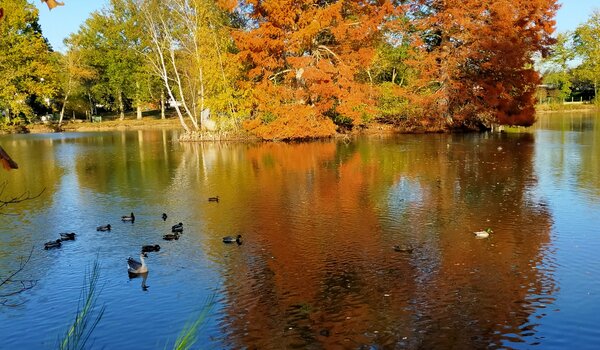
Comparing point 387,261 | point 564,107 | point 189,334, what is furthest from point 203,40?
point 564,107

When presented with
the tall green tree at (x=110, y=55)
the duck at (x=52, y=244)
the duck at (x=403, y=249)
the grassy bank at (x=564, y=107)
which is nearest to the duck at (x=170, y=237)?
the duck at (x=52, y=244)

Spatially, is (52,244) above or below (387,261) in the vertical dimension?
above

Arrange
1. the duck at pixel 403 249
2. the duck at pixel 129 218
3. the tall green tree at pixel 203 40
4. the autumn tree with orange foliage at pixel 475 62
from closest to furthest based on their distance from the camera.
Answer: the duck at pixel 403 249 < the duck at pixel 129 218 < the tall green tree at pixel 203 40 < the autumn tree with orange foliage at pixel 475 62

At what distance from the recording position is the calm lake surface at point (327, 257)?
28.4ft

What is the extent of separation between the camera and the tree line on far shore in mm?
39875

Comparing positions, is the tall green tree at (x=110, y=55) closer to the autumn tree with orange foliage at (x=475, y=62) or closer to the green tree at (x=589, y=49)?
the autumn tree with orange foliage at (x=475, y=62)

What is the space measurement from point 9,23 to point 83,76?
21070 mm

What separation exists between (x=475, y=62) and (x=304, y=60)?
588 inches

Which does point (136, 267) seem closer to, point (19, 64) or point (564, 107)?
point (19, 64)

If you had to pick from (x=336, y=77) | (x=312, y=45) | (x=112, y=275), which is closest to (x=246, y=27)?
(x=312, y=45)

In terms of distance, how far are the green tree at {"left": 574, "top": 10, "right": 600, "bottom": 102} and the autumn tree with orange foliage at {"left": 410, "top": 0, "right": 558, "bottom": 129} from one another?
41.7 metres

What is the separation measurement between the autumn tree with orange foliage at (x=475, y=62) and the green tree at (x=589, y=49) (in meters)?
41.7

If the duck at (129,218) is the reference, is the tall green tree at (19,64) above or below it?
above

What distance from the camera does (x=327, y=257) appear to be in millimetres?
A: 12180
